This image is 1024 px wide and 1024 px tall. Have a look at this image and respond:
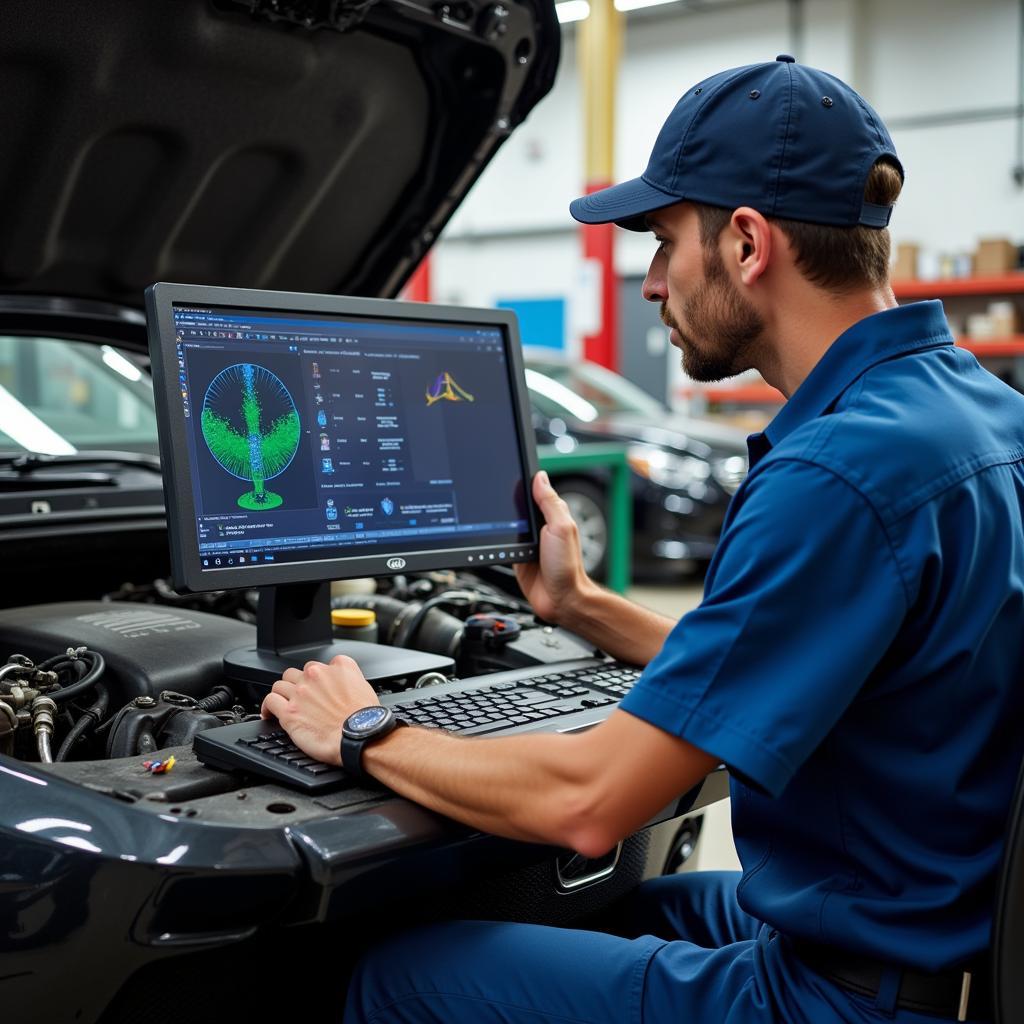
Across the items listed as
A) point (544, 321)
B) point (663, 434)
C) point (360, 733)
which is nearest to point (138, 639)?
point (360, 733)

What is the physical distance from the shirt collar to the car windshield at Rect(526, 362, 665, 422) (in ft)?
16.9

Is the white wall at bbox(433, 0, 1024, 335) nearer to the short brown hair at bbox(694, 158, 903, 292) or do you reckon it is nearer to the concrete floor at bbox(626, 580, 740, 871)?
the concrete floor at bbox(626, 580, 740, 871)

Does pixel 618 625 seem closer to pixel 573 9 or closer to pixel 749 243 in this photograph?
pixel 749 243

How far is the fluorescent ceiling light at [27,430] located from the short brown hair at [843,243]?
138 centimetres

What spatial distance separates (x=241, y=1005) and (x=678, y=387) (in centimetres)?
1128

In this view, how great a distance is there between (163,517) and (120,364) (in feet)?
1.71

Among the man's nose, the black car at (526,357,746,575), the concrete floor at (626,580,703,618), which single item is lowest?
the concrete floor at (626,580,703,618)

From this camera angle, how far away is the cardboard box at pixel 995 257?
1016 centimetres

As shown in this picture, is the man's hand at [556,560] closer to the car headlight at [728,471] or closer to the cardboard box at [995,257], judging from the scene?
the car headlight at [728,471]

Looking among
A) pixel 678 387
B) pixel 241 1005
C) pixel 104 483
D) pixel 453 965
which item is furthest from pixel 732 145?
pixel 678 387

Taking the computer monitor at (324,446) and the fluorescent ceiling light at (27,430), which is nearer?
the computer monitor at (324,446)

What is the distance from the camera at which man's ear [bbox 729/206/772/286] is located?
1229mm

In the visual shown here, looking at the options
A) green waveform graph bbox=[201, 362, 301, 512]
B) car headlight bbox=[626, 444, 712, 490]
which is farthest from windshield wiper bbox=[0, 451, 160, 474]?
car headlight bbox=[626, 444, 712, 490]

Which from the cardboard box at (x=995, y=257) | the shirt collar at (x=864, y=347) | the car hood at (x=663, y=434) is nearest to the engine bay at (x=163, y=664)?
the shirt collar at (x=864, y=347)
